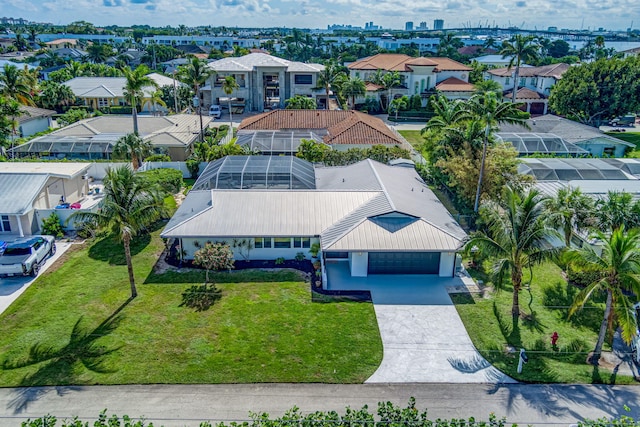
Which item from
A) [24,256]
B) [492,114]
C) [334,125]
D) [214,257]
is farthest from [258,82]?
[214,257]

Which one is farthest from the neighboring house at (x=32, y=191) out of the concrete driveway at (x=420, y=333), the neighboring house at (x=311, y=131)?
the concrete driveway at (x=420, y=333)

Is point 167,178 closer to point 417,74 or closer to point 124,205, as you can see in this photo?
point 124,205

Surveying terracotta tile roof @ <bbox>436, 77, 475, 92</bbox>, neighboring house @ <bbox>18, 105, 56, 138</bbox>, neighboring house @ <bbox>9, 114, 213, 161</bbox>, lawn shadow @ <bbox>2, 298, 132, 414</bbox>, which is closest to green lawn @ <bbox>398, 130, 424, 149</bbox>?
terracotta tile roof @ <bbox>436, 77, 475, 92</bbox>

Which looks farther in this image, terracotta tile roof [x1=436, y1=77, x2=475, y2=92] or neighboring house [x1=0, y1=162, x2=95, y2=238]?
terracotta tile roof [x1=436, y1=77, x2=475, y2=92]

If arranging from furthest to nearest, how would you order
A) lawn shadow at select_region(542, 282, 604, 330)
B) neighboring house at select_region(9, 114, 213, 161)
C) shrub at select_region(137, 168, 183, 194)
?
1. neighboring house at select_region(9, 114, 213, 161)
2. shrub at select_region(137, 168, 183, 194)
3. lawn shadow at select_region(542, 282, 604, 330)

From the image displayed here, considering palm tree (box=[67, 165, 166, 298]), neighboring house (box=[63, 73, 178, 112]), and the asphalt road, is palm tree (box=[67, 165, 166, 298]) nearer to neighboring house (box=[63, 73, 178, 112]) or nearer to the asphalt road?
the asphalt road

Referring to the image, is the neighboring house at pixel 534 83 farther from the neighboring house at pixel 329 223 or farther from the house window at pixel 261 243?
the house window at pixel 261 243
